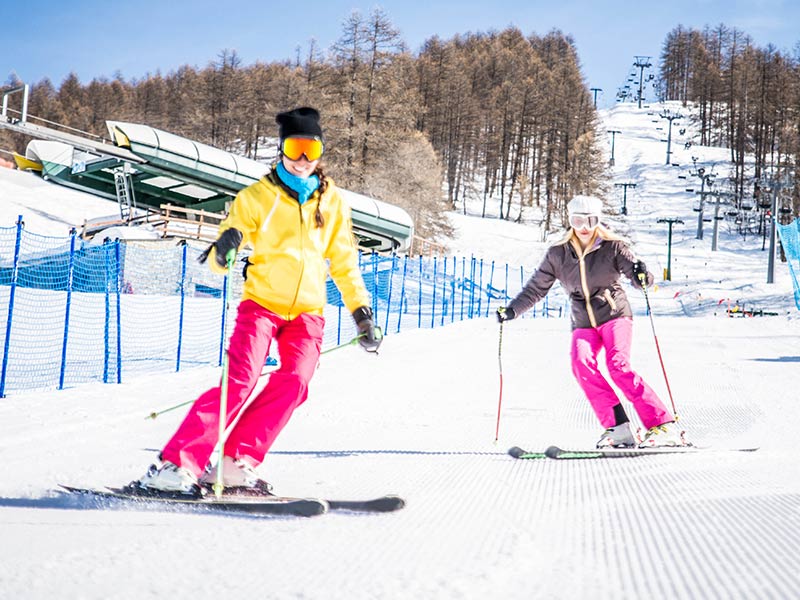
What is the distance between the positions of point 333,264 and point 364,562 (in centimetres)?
144

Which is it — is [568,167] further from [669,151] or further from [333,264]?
[333,264]

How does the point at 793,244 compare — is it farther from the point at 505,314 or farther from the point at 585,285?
the point at 505,314

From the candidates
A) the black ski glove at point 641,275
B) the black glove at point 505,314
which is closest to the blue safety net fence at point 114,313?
the black glove at point 505,314

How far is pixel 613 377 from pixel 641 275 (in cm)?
64

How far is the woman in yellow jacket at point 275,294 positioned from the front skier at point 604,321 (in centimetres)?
184

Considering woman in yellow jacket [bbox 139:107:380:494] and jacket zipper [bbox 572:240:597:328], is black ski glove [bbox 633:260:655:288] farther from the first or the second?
woman in yellow jacket [bbox 139:107:380:494]

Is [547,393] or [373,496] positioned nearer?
[373,496]

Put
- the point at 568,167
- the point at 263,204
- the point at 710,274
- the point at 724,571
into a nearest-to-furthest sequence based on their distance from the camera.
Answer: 1. the point at 724,571
2. the point at 263,204
3. the point at 710,274
4. the point at 568,167

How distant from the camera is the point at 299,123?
10.2ft

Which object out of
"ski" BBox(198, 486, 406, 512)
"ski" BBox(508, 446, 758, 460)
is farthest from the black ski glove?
"ski" BBox(198, 486, 406, 512)

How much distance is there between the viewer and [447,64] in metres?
67.5

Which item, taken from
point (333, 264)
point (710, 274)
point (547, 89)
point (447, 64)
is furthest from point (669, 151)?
point (333, 264)

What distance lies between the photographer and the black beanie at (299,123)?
3.09 meters

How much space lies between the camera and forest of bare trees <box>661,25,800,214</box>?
6023cm
